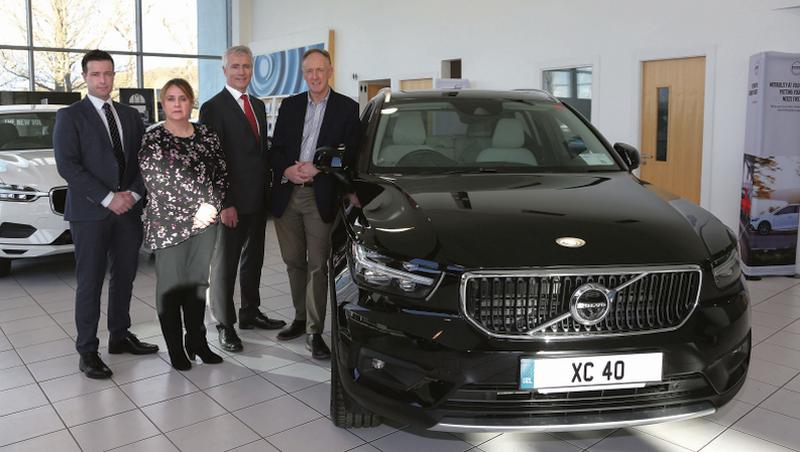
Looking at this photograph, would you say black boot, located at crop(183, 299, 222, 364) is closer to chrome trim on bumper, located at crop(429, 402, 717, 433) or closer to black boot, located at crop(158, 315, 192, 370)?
black boot, located at crop(158, 315, 192, 370)

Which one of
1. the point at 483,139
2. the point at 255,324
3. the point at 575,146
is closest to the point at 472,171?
the point at 483,139

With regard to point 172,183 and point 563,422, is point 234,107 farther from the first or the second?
point 563,422

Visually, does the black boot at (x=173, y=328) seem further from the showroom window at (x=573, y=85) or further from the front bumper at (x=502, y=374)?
the showroom window at (x=573, y=85)

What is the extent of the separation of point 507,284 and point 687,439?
1179 mm

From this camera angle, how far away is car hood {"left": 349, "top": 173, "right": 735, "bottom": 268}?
6.12 feet

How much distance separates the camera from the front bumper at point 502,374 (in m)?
1.77

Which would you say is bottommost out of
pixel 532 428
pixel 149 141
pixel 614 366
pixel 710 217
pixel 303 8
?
pixel 532 428

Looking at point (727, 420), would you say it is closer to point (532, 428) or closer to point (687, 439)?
point (687, 439)

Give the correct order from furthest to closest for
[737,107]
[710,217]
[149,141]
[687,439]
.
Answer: [737,107], [149,141], [687,439], [710,217]

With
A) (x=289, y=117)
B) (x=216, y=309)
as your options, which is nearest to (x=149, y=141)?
(x=289, y=117)

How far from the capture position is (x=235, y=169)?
3.41 m

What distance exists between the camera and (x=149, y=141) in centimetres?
296

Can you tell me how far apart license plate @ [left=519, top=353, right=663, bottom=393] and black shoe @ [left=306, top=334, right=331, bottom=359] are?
1.71m

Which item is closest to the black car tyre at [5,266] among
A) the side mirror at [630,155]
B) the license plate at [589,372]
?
the side mirror at [630,155]
